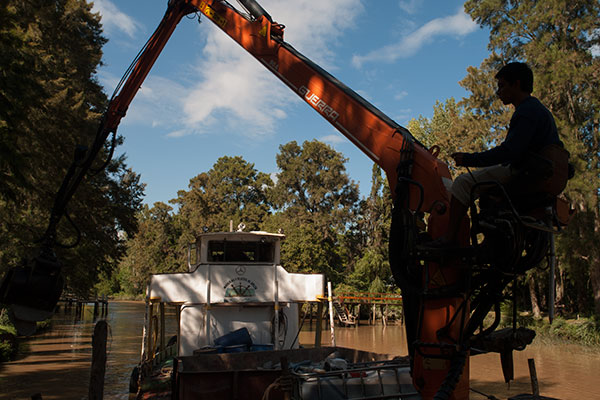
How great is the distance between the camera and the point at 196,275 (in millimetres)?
12883

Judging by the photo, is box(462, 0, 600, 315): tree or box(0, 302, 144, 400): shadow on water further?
box(462, 0, 600, 315): tree

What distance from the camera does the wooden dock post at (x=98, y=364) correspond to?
9000 mm

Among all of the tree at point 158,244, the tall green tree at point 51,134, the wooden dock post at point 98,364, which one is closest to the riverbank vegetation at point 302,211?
the tall green tree at point 51,134

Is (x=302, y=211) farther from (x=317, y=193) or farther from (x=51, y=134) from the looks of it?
(x=51, y=134)

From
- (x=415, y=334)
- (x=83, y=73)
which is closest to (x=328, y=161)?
(x=83, y=73)

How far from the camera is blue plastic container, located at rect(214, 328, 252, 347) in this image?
1235cm

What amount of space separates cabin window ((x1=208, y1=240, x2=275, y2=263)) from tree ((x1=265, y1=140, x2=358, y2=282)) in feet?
138

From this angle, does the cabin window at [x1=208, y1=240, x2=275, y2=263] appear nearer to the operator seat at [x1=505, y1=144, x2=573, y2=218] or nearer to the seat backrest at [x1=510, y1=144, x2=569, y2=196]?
the operator seat at [x1=505, y1=144, x2=573, y2=218]

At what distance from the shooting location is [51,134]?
19406 mm

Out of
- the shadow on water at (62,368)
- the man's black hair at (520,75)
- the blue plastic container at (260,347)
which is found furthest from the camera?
the shadow on water at (62,368)

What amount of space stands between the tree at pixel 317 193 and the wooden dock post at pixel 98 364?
4691cm

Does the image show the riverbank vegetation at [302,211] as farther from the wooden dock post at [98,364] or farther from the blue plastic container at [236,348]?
the blue plastic container at [236,348]

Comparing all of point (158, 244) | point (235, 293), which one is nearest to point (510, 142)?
point (235, 293)

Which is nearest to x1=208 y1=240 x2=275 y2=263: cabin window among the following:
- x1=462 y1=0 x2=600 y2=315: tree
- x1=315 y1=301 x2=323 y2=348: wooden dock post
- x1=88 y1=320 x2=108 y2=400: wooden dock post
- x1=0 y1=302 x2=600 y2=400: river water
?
x1=315 y1=301 x2=323 y2=348: wooden dock post
